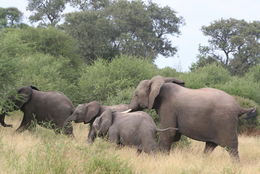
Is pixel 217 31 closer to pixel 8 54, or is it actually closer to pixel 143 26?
pixel 143 26

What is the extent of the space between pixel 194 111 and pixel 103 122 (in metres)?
1.90

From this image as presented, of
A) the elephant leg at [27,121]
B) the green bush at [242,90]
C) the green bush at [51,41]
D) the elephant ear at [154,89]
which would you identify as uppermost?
the green bush at [51,41]

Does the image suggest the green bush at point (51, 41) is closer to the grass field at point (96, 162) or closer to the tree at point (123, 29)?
the tree at point (123, 29)

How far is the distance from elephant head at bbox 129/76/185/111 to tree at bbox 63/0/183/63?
4080 cm

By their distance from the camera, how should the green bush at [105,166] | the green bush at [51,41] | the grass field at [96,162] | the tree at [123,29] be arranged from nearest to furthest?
the grass field at [96,162], the green bush at [105,166], the green bush at [51,41], the tree at [123,29]

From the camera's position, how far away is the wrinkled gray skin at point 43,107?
1420 cm

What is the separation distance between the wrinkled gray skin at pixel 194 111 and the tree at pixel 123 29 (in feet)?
135

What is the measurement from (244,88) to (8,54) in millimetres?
19510

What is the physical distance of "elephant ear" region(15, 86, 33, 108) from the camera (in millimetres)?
14328

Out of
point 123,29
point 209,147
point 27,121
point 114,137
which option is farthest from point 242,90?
point 123,29

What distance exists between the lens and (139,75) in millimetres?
28672

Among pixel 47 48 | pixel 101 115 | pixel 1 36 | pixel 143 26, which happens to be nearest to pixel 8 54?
pixel 1 36

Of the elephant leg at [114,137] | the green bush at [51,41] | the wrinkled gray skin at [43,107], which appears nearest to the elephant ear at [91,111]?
the elephant leg at [114,137]

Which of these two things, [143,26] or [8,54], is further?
[143,26]
